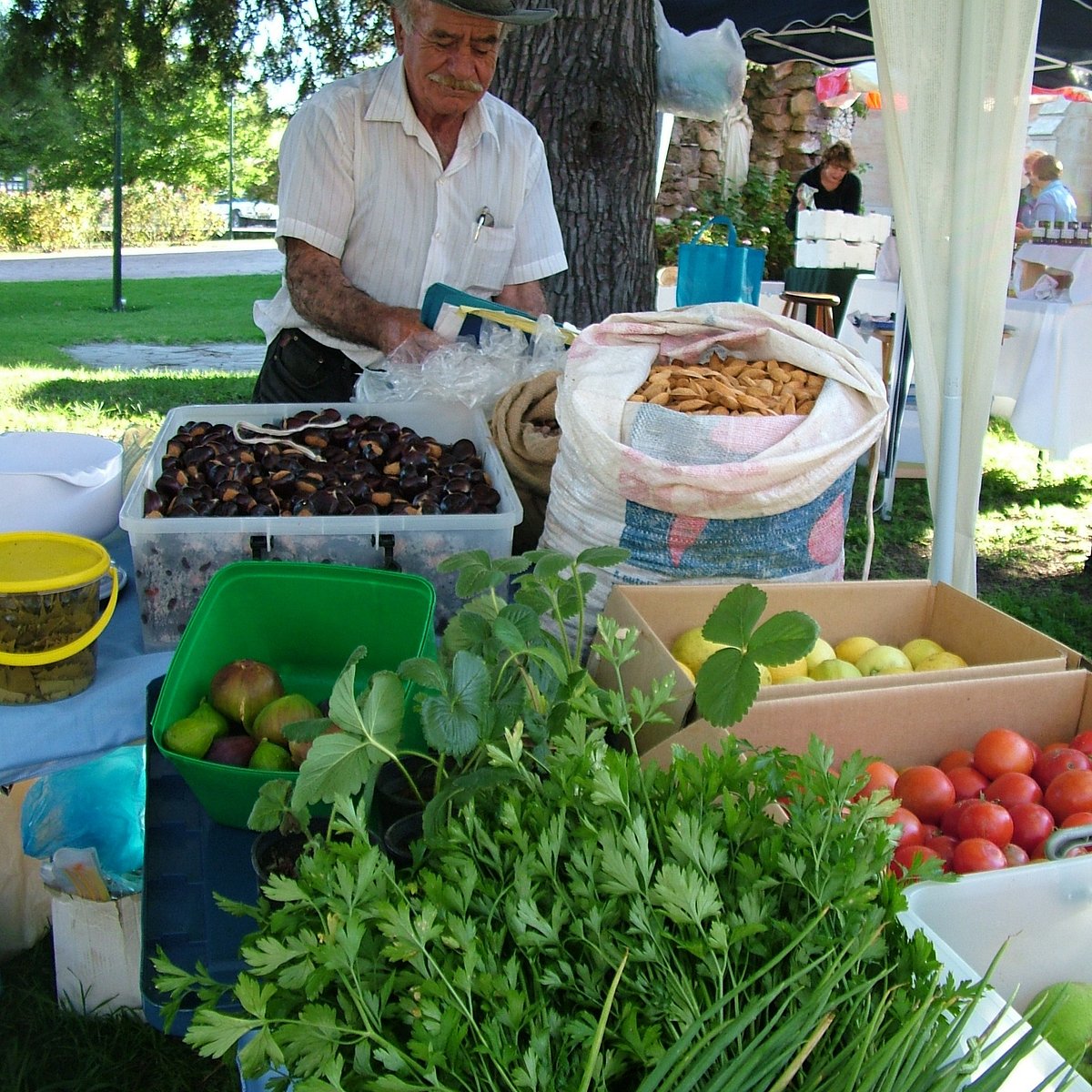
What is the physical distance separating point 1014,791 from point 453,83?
1929mm

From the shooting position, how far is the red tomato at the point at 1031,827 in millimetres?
1250

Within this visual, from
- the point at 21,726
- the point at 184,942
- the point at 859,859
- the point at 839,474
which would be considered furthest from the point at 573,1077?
the point at 839,474

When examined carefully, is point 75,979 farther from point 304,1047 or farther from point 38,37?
point 38,37

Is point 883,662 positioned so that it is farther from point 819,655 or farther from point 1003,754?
point 1003,754

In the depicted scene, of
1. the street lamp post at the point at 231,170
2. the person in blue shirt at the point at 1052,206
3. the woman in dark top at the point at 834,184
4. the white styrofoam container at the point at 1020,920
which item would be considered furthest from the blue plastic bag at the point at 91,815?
the street lamp post at the point at 231,170

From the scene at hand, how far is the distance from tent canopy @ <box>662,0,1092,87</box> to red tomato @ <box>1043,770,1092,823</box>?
17.1ft

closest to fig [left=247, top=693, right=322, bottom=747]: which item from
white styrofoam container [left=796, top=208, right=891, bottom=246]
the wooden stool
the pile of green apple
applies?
the pile of green apple

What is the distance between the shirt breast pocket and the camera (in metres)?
2.70

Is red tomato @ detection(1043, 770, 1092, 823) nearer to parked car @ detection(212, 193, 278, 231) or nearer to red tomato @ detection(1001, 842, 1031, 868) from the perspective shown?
red tomato @ detection(1001, 842, 1031, 868)

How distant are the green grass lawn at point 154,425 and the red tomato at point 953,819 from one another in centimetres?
141

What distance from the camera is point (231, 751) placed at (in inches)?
44.3

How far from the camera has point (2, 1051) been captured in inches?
78.1

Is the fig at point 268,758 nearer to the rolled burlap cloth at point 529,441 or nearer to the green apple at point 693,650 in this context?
the green apple at point 693,650

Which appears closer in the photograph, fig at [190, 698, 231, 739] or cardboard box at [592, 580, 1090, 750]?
fig at [190, 698, 231, 739]
